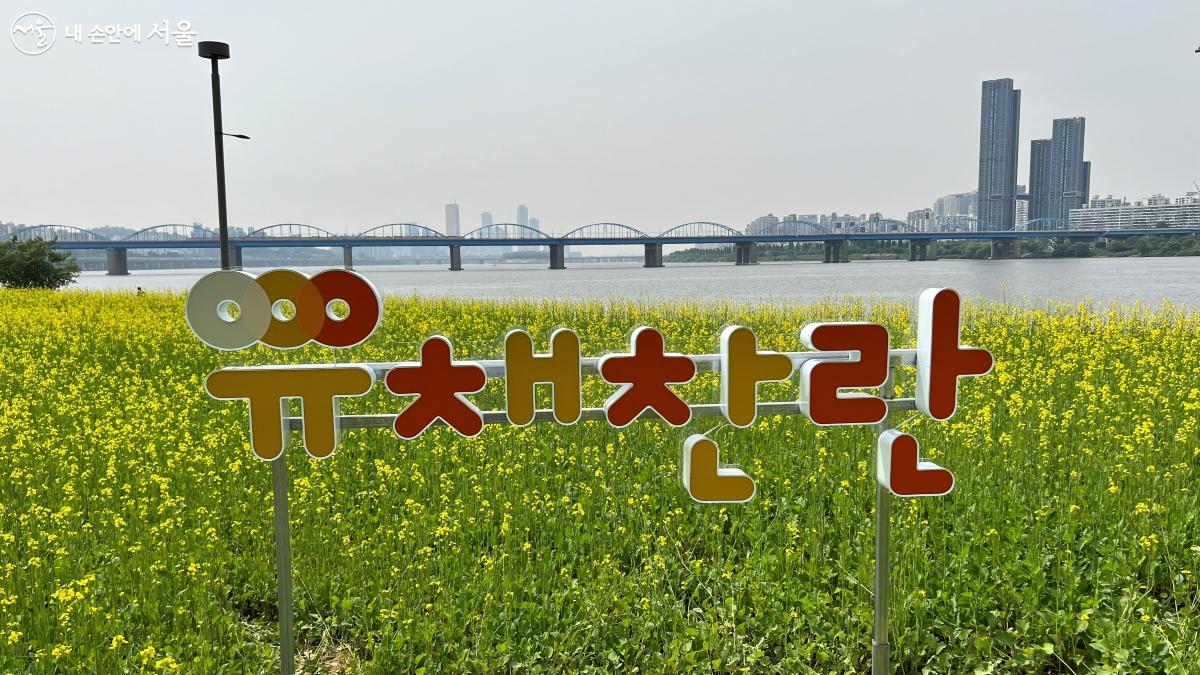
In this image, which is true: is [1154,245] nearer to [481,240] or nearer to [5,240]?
[481,240]

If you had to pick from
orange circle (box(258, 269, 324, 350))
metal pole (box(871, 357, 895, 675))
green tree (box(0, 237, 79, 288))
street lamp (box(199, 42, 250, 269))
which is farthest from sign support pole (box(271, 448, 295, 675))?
green tree (box(0, 237, 79, 288))

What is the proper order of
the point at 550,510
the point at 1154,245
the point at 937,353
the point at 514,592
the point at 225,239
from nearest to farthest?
the point at 937,353 < the point at 514,592 < the point at 550,510 < the point at 225,239 < the point at 1154,245

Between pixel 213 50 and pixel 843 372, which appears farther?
pixel 213 50

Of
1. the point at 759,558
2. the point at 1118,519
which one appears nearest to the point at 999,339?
the point at 1118,519

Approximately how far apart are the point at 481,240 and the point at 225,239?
50715mm

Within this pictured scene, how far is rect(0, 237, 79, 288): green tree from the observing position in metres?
35.2

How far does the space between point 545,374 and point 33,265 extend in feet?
139

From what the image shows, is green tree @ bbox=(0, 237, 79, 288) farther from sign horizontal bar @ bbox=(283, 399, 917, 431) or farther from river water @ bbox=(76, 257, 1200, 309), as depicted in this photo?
sign horizontal bar @ bbox=(283, 399, 917, 431)

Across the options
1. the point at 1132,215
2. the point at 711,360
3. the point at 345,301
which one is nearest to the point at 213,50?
the point at 345,301

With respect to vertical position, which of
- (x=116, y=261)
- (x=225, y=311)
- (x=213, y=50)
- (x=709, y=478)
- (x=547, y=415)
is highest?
(x=213, y=50)

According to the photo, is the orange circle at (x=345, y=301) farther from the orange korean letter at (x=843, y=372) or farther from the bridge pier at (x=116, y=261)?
the bridge pier at (x=116, y=261)

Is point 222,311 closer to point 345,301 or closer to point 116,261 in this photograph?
point 345,301

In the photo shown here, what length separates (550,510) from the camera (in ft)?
17.8

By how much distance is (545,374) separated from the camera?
344 centimetres
